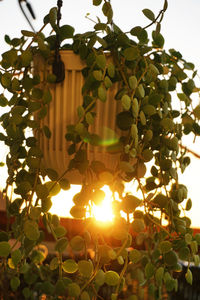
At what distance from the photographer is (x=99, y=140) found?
0.62 meters

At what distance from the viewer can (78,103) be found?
724mm

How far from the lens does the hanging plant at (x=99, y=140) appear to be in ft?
2.03

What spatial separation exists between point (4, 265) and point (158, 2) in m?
1.23

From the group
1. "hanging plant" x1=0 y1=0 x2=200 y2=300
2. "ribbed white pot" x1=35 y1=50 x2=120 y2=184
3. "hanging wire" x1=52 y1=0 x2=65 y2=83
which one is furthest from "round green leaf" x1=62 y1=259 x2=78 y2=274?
"hanging wire" x1=52 y1=0 x2=65 y2=83

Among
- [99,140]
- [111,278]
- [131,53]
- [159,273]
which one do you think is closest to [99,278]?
[111,278]

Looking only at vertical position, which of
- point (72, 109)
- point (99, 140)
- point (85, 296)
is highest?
point (72, 109)

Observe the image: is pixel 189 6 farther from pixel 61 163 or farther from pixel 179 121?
pixel 61 163

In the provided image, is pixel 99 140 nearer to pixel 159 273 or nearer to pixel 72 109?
pixel 72 109

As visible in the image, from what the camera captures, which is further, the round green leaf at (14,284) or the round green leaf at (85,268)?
the round green leaf at (14,284)

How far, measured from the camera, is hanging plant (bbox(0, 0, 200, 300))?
24.4 inches

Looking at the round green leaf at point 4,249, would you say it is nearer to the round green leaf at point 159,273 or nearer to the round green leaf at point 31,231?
the round green leaf at point 31,231

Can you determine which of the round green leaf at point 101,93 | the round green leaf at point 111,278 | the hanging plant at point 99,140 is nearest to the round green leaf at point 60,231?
the hanging plant at point 99,140

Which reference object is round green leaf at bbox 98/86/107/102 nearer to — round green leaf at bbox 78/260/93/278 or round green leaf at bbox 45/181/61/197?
round green leaf at bbox 45/181/61/197

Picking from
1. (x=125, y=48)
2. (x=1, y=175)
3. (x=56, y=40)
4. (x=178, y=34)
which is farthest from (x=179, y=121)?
(x=178, y=34)
